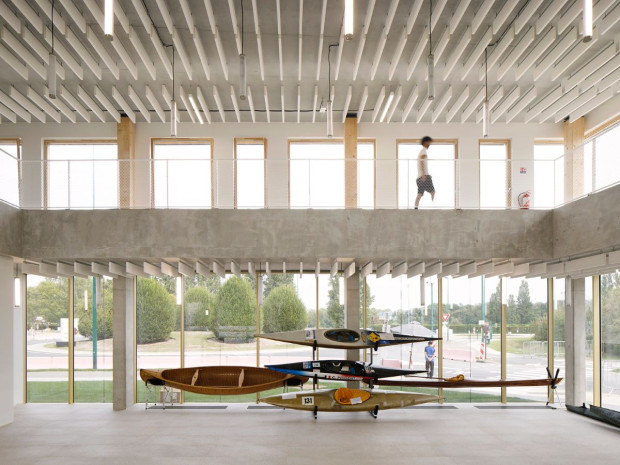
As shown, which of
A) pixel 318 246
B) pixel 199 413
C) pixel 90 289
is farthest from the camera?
pixel 90 289

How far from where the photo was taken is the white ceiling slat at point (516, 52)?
910 centimetres

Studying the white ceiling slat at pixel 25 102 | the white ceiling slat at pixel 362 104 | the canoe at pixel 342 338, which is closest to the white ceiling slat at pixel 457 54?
the white ceiling slat at pixel 362 104

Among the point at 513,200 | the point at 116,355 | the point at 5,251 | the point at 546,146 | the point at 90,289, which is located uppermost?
the point at 546,146

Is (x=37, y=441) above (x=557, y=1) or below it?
below

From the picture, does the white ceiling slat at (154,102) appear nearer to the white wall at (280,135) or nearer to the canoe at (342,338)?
the white wall at (280,135)

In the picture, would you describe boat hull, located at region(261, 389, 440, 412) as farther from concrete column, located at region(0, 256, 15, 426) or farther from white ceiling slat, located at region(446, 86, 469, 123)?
white ceiling slat, located at region(446, 86, 469, 123)

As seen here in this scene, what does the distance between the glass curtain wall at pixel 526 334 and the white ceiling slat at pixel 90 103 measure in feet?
34.9

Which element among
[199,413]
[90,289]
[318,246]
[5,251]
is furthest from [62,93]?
[199,413]

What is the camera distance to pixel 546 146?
46.3ft

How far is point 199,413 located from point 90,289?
4.52m

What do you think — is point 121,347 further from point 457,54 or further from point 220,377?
point 457,54

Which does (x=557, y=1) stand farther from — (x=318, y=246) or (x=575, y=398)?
(x=575, y=398)

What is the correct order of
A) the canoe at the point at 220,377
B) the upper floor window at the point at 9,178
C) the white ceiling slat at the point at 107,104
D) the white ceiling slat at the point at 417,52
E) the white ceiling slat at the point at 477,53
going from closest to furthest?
the white ceiling slat at the point at 477,53
the white ceiling slat at the point at 417,52
the upper floor window at the point at 9,178
the white ceiling slat at the point at 107,104
the canoe at the point at 220,377

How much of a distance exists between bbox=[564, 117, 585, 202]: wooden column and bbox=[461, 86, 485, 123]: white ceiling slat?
2.14m
